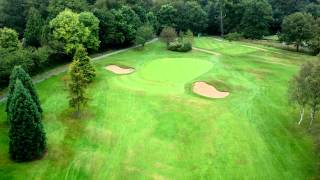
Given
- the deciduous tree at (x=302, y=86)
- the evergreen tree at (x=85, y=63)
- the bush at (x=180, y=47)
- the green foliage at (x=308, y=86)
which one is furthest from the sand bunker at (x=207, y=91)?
the bush at (x=180, y=47)

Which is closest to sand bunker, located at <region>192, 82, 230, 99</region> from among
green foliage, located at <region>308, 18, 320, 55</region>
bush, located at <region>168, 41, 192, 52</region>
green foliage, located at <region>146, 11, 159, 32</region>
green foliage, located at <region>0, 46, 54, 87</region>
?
bush, located at <region>168, 41, 192, 52</region>

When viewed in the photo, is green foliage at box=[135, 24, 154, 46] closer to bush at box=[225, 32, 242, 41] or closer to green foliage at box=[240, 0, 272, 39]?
bush at box=[225, 32, 242, 41]

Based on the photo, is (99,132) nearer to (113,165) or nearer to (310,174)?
(113,165)

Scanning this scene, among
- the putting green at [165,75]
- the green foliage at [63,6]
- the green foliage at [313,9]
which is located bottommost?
the putting green at [165,75]

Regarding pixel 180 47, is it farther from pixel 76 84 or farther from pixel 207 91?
pixel 76 84

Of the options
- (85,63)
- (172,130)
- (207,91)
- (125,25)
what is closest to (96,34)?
(125,25)

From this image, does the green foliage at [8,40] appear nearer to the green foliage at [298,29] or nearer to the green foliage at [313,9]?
the green foliage at [298,29]

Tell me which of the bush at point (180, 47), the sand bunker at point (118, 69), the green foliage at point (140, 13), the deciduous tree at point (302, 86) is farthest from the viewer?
the green foliage at point (140, 13)
